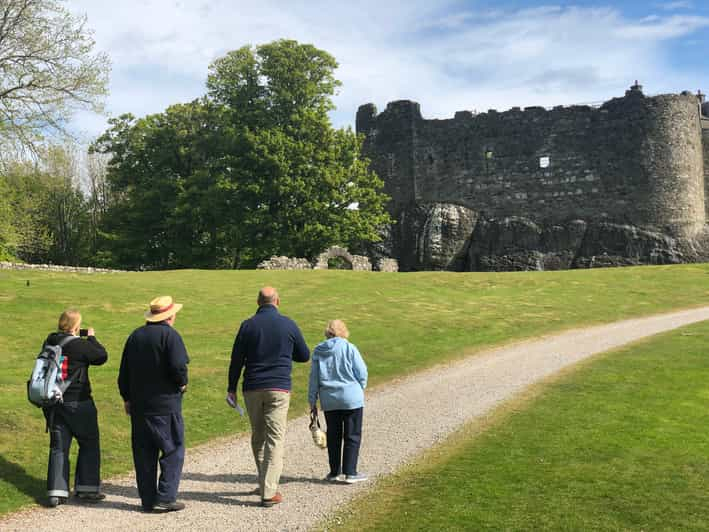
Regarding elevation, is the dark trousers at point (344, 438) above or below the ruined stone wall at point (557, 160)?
below

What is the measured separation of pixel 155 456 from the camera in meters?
8.61

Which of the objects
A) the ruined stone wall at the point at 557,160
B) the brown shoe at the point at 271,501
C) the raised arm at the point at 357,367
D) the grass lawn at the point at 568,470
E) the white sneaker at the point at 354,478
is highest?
the ruined stone wall at the point at 557,160

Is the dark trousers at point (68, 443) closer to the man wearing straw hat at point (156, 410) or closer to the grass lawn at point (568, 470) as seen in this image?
the man wearing straw hat at point (156, 410)

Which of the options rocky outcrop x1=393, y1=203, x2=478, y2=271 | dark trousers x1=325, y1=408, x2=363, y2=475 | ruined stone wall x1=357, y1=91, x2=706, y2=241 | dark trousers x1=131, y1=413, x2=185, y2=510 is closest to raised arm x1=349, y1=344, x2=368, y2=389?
dark trousers x1=325, y1=408, x2=363, y2=475

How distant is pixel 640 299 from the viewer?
30.4m

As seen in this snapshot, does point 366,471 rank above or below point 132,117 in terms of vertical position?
below

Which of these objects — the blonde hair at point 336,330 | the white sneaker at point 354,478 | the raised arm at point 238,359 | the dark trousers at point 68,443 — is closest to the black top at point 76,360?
the dark trousers at point 68,443

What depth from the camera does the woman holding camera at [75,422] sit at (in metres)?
8.95

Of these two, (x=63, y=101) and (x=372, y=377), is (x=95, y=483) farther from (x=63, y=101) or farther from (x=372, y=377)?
(x=63, y=101)

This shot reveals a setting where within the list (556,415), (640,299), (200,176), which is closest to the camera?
(556,415)

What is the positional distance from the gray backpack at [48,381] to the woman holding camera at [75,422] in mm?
64

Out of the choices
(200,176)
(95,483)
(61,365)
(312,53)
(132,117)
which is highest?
(312,53)

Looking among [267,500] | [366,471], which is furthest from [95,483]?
[366,471]

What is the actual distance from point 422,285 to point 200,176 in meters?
18.0
